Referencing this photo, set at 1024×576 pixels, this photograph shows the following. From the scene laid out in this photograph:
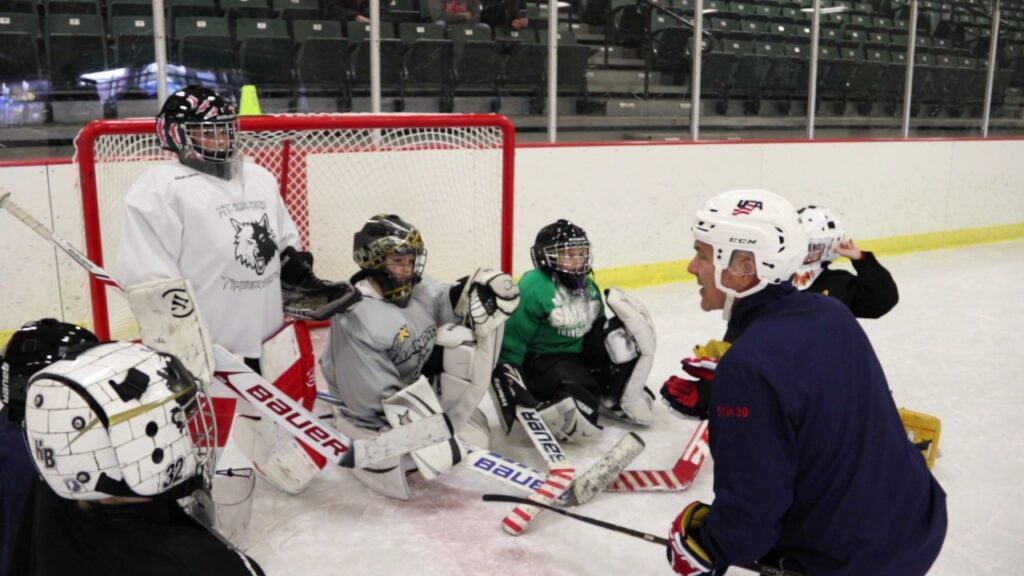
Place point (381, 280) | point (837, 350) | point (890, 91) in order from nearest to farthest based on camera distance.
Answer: point (837, 350)
point (381, 280)
point (890, 91)

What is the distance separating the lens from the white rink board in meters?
3.78

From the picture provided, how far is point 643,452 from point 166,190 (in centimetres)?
169

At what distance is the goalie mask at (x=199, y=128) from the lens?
2258 mm

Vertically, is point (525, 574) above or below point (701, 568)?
below

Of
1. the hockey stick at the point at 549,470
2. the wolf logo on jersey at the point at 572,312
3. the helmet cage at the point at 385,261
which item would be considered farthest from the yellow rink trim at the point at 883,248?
the hockey stick at the point at 549,470

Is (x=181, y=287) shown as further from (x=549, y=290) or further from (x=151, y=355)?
(x=549, y=290)

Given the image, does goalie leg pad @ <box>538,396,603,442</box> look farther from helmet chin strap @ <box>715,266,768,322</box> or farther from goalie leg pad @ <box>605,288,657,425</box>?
helmet chin strap @ <box>715,266,768,322</box>

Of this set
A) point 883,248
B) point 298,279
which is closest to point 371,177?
point 298,279

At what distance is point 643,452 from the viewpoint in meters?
2.96

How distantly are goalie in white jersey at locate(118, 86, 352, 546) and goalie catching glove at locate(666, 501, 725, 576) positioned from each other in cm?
109

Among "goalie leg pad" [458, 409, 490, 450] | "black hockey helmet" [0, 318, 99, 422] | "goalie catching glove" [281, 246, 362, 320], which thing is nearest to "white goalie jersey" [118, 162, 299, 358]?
"goalie catching glove" [281, 246, 362, 320]

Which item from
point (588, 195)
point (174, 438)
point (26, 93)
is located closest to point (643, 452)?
point (174, 438)

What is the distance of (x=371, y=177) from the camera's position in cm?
403

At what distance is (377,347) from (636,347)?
36.6 inches
